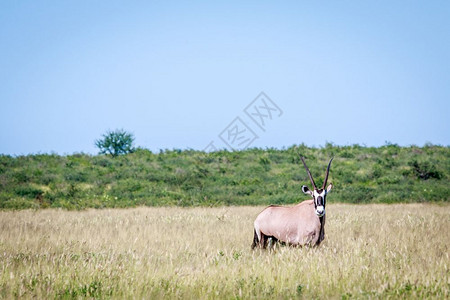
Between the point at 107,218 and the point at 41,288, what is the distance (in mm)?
9955

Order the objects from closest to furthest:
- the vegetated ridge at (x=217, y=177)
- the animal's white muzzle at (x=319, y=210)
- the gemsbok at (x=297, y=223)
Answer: the animal's white muzzle at (x=319, y=210) → the gemsbok at (x=297, y=223) → the vegetated ridge at (x=217, y=177)

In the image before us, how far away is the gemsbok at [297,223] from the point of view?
8.81 m

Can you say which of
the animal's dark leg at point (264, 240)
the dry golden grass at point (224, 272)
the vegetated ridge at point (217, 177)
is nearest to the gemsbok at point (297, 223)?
the animal's dark leg at point (264, 240)

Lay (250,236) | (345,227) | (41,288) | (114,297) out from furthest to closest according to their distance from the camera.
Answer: (345,227) < (250,236) < (41,288) < (114,297)

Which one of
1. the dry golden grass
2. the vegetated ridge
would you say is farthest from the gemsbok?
the vegetated ridge

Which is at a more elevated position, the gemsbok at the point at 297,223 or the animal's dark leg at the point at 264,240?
the gemsbok at the point at 297,223

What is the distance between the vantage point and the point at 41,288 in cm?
588

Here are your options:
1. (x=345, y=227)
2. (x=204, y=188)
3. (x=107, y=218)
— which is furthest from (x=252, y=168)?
(x=345, y=227)

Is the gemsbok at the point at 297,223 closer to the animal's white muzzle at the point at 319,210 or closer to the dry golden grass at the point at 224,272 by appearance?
the animal's white muzzle at the point at 319,210

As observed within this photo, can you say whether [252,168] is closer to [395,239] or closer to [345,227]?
[345,227]

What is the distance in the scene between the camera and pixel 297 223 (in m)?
9.09

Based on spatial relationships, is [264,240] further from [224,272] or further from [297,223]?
[224,272]

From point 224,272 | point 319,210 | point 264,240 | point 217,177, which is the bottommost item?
point 224,272

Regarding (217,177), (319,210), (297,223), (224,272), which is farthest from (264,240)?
(217,177)
